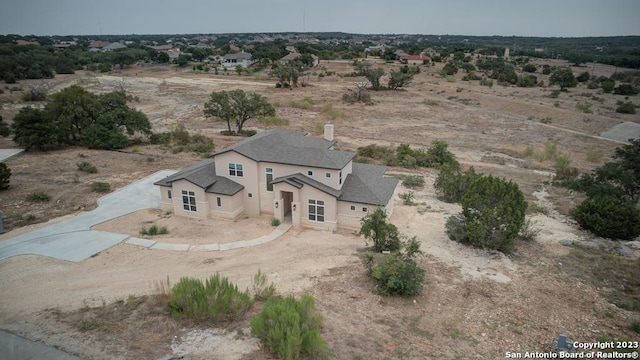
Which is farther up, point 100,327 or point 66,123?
point 66,123

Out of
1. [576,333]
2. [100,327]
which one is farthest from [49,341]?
[576,333]

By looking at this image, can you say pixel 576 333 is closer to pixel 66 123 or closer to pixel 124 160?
pixel 124 160

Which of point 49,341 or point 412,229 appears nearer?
point 49,341

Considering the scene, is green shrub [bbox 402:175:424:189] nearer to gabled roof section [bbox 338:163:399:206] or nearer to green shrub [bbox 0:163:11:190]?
gabled roof section [bbox 338:163:399:206]

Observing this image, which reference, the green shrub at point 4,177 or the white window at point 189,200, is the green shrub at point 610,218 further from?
the green shrub at point 4,177

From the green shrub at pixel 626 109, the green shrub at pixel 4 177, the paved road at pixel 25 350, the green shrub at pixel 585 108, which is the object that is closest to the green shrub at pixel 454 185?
the paved road at pixel 25 350

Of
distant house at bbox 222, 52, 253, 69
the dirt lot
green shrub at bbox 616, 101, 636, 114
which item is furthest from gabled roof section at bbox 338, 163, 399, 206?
distant house at bbox 222, 52, 253, 69

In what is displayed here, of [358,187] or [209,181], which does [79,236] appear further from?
[358,187]
